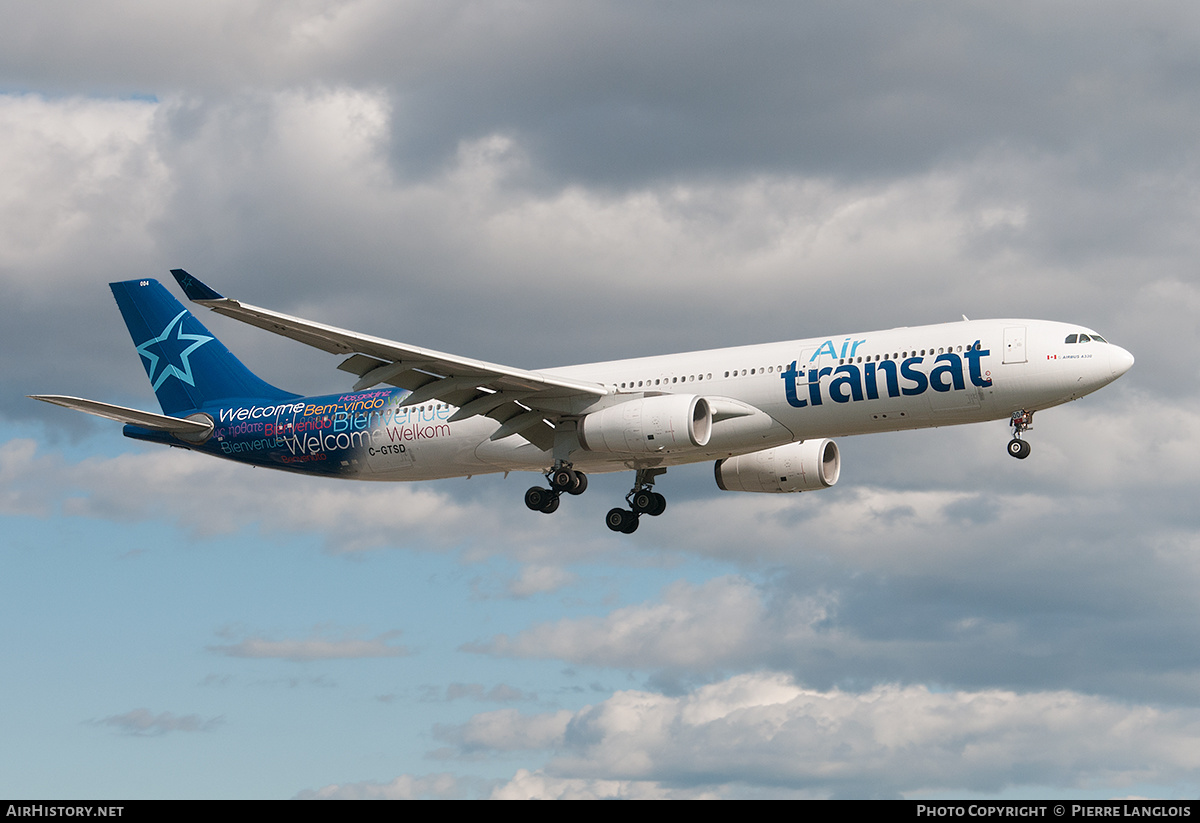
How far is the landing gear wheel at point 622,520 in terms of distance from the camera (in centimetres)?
4922

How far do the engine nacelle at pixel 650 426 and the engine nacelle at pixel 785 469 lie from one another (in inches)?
256

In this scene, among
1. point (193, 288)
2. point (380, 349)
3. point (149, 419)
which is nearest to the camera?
point (193, 288)

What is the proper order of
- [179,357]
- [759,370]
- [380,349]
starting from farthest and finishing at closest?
[179,357] → [759,370] → [380,349]

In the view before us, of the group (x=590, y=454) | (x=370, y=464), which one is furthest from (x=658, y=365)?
(x=370, y=464)

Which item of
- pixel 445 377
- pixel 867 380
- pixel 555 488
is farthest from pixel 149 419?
pixel 867 380

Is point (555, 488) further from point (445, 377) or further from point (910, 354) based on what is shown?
point (910, 354)

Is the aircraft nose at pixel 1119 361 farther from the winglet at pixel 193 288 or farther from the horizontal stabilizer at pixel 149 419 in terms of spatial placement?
the horizontal stabilizer at pixel 149 419

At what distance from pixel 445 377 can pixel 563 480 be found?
17.8 feet

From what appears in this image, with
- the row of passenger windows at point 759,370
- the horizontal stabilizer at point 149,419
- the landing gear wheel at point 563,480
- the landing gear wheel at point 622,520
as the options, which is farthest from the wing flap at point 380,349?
the horizontal stabilizer at point 149,419

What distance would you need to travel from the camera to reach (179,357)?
52.3m

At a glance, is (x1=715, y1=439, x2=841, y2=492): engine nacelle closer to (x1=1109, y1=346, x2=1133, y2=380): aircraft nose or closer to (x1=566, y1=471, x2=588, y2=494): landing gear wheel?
(x1=566, y1=471, x2=588, y2=494): landing gear wheel

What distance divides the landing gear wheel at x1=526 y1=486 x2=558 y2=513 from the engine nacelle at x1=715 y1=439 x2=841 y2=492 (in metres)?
6.30

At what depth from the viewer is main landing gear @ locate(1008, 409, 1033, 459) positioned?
4022 centimetres

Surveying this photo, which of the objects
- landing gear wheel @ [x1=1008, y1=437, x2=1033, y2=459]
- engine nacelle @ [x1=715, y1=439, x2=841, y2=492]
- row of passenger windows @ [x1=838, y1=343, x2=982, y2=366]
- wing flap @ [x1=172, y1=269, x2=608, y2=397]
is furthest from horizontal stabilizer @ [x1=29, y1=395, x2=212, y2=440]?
landing gear wheel @ [x1=1008, y1=437, x2=1033, y2=459]
